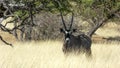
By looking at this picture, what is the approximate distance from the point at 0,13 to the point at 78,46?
203 inches

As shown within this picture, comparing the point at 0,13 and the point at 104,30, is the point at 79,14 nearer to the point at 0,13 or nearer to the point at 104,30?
the point at 104,30

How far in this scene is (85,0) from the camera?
21.2 m

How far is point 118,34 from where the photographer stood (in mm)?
33625

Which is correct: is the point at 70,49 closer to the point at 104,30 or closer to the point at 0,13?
the point at 0,13

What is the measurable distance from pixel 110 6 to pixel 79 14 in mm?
3137

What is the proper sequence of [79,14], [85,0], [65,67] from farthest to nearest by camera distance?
[79,14], [85,0], [65,67]

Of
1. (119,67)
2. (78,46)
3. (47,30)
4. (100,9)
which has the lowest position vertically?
(47,30)

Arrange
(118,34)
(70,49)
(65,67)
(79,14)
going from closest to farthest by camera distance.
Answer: (65,67) < (70,49) < (79,14) < (118,34)

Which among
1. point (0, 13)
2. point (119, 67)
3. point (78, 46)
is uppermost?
point (0, 13)

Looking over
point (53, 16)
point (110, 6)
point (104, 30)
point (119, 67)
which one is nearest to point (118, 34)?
point (104, 30)

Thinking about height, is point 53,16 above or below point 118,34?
above

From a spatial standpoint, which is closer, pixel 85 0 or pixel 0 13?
pixel 0 13

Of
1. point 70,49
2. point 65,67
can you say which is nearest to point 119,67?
point 65,67

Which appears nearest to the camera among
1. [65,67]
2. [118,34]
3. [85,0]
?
[65,67]
